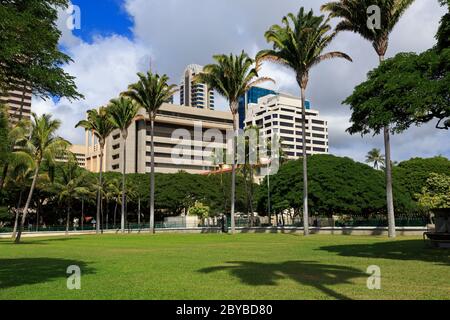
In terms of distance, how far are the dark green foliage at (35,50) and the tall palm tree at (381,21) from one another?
26.5m

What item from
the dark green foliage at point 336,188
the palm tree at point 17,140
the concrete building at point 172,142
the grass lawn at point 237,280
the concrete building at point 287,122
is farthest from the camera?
the concrete building at point 287,122

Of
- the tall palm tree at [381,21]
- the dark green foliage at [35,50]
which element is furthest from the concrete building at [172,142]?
the dark green foliage at [35,50]

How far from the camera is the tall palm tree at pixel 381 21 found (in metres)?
34.2

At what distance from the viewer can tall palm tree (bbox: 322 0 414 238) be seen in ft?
112

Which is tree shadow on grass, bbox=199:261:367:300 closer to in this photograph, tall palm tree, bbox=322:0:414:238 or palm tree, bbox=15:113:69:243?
tall palm tree, bbox=322:0:414:238

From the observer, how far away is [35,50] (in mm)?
12570

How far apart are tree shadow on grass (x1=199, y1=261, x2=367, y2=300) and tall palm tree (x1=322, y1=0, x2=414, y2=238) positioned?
21.4 metres

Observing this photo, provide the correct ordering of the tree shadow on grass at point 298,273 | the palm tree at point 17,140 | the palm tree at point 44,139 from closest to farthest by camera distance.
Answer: the tree shadow on grass at point 298,273 → the palm tree at point 17,140 → the palm tree at point 44,139

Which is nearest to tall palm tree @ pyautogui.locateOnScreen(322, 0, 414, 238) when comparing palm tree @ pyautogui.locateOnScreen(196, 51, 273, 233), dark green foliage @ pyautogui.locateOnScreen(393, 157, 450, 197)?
palm tree @ pyautogui.locateOnScreen(196, 51, 273, 233)

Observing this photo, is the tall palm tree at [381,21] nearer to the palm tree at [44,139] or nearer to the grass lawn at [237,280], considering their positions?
the grass lawn at [237,280]

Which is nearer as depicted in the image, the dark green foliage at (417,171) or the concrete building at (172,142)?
the dark green foliage at (417,171)

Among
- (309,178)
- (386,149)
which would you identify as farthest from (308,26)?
(309,178)

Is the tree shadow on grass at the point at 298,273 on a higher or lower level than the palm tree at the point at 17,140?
lower

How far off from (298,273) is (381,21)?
90.0 feet
